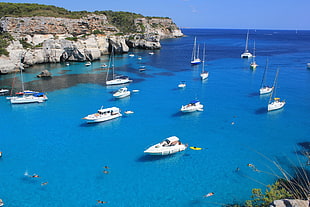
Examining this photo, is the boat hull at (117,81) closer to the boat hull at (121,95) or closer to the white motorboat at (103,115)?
the boat hull at (121,95)

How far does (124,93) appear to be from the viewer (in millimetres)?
48781

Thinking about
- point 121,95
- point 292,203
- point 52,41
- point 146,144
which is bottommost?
point 146,144

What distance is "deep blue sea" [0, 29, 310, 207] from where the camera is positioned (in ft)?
73.8

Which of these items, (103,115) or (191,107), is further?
(191,107)

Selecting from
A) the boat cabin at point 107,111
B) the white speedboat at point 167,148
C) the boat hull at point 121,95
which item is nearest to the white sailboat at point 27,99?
the boat hull at point 121,95

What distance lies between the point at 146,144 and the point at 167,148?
378 cm

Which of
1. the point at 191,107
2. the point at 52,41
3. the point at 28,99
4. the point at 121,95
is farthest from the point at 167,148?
the point at 52,41

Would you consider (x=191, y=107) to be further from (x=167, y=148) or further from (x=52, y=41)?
(x=52, y=41)

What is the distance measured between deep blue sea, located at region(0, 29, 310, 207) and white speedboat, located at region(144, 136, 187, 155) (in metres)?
0.71

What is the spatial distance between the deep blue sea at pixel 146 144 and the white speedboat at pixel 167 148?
2.33ft

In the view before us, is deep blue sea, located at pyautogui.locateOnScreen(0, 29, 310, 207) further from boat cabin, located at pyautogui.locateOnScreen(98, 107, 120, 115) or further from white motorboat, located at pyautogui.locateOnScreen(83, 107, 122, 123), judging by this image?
boat cabin, located at pyautogui.locateOnScreen(98, 107, 120, 115)

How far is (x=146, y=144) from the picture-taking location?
30.6m

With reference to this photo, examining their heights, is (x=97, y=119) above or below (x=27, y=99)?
below

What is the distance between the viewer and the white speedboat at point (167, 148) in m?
27.5
